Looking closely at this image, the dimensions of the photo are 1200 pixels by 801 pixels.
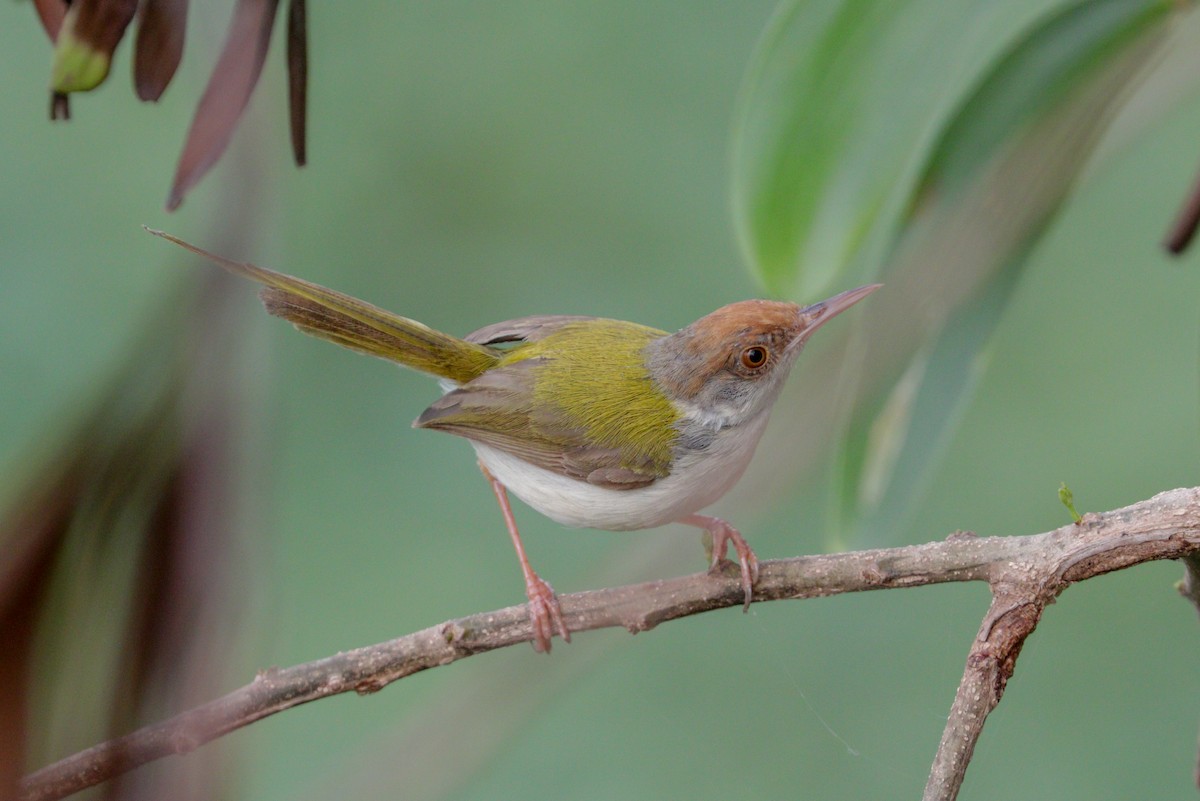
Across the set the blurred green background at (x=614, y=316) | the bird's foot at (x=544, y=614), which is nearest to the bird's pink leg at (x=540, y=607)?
the bird's foot at (x=544, y=614)

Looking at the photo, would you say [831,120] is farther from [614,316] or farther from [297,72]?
[614,316]

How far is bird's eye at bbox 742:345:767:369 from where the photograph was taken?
5.34 ft

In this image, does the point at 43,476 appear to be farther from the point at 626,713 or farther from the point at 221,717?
the point at 626,713

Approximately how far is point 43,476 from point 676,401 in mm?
927

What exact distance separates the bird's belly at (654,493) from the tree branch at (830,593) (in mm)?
173

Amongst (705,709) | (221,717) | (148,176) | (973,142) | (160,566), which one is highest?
(148,176)

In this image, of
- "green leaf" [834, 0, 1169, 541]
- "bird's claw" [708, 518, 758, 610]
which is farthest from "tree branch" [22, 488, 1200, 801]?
"green leaf" [834, 0, 1169, 541]

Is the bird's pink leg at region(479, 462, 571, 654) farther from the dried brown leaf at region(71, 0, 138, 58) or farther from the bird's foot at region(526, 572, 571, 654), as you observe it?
the dried brown leaf at region(71, 0, 138, 58)

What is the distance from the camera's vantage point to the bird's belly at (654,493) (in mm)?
1576

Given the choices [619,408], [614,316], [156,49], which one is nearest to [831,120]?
[619,408]

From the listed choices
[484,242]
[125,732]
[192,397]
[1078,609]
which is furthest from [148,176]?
[1078,609]

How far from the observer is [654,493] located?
1586 millimetres

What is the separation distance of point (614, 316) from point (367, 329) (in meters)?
1.35

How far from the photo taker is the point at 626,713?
8.85 ft
